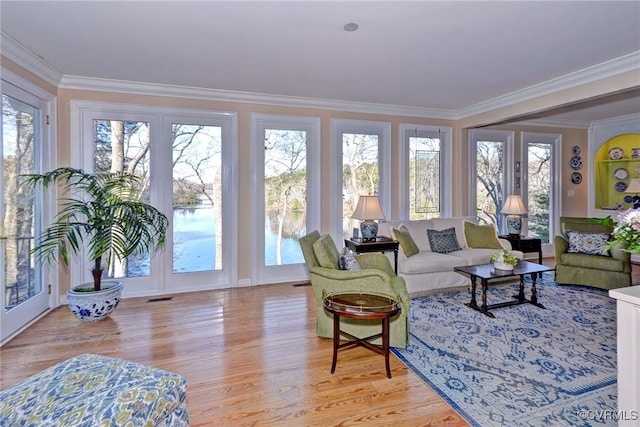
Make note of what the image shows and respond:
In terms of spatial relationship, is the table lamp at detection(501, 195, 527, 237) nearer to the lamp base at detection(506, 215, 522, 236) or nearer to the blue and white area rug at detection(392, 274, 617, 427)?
the lamp base at detection(506, 215, 522, 236)

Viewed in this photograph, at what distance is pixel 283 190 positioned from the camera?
495cm

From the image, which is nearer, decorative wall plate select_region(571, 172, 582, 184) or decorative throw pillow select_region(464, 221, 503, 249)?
decorative throw pillow select_region(464, 221, 503, 249)

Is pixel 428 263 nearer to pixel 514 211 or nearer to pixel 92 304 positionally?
pixel 514 211

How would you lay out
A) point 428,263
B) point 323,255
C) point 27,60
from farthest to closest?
point 428,263
point 27,60
point 323,255

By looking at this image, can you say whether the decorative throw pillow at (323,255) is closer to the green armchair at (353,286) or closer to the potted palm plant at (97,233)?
the green armchair at (353,286)

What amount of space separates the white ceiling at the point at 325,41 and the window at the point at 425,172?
1.37m

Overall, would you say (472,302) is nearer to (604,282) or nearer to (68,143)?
(604,282)

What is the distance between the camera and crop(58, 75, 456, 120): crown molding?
402 centimetres

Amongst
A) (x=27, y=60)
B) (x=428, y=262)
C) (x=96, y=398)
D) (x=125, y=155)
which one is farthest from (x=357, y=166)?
(x=96, y=398)

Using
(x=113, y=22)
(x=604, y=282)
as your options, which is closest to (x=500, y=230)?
(x=604, y=282)

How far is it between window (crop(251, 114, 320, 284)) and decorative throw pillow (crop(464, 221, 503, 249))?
2294mm

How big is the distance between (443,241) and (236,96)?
356 centimetres

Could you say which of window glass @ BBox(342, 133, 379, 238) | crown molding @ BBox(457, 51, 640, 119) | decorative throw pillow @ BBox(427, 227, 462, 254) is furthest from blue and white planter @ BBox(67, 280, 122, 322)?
crown molding @ BBox(457, 51, 640, 119)

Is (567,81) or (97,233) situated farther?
(567,81)
